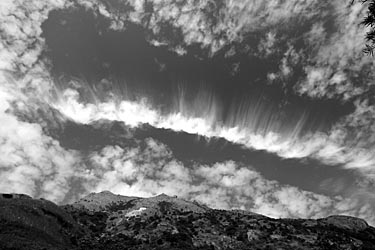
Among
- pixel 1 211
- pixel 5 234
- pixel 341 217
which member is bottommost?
pixel 5 234

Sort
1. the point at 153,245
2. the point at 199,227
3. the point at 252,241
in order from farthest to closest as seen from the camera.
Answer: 1. the point at 199,227
2. the point at 252,241
3. the point at 153,245

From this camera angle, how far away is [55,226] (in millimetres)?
Answer: 53312

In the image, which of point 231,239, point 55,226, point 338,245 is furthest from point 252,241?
point 55,226

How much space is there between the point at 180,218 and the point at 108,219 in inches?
1075

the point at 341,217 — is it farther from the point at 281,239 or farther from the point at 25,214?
the point at 25,214

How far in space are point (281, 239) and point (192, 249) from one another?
26934 mm

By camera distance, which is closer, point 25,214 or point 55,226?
point 25,214

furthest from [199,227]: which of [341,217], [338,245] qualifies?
[341,217]

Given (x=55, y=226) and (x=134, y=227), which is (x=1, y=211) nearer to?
(x=55, y=226)

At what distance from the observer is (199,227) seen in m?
80.4

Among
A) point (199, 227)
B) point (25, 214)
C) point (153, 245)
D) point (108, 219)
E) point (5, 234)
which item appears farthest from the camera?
point (108, 219)

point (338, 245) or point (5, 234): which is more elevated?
point (338, 245)

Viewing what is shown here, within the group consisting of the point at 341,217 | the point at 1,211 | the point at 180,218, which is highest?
the point at 341,217

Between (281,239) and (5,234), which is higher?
(281,239)
